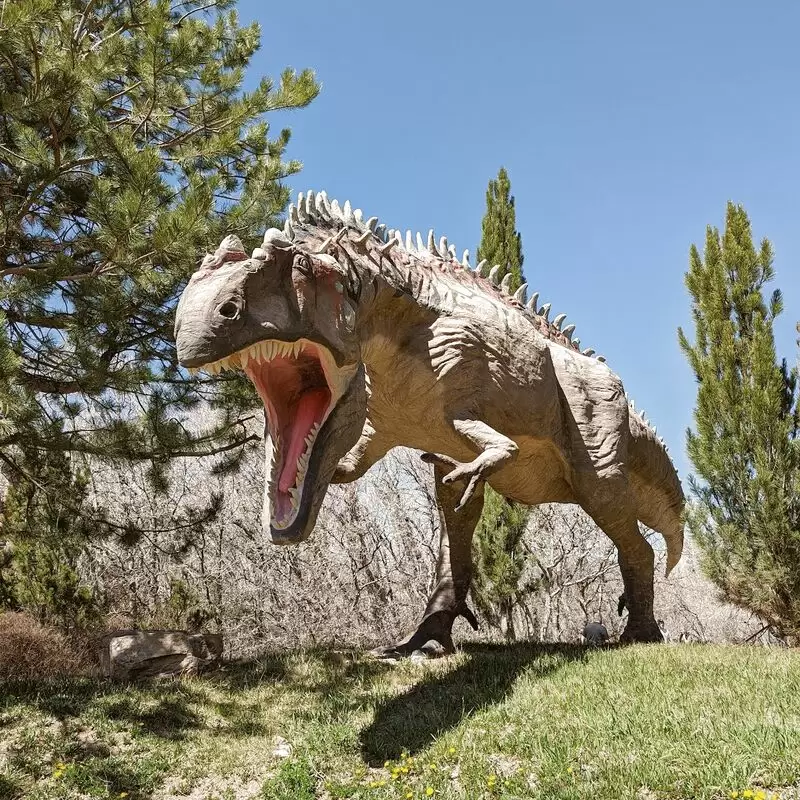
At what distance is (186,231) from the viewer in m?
4.18

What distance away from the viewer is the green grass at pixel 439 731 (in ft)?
8.68

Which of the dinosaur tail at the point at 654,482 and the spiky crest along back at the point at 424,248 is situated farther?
the dinosaur tail at the point at 654,482

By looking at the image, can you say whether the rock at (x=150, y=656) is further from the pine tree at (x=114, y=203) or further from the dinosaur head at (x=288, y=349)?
the dinosaur head at (x=288, y=349)

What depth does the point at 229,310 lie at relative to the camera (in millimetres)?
2762

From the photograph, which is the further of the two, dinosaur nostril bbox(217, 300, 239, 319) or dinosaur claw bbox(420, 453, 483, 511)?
dinosaur claw bbox(420, 453, 483, 511)

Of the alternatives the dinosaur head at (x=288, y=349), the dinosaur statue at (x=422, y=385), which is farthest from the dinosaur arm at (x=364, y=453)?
the dinosaur head at (x=288, y=349)

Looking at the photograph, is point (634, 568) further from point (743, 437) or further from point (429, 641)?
point (743, 437)

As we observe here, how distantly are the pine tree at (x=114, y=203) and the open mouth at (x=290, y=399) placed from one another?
1305 mm

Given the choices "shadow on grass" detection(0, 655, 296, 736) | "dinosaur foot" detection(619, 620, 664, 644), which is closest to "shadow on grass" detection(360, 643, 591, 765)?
"dinosaur foot" detection(619, 620, 664, 644)

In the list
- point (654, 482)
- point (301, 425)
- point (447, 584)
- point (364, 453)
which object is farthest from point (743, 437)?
point (301, 425)

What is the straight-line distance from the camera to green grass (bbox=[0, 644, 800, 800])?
265cm

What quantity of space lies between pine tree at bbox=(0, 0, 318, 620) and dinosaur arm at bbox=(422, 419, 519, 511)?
1.87 metres

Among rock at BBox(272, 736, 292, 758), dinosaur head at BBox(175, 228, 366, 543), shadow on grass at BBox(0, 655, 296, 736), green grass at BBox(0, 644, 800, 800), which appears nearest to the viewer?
green grass at BBox(0, 644, 800, 800)

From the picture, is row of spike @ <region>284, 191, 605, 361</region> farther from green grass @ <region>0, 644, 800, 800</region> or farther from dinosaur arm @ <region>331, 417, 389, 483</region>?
green grass @ <region>0, 644, 800, 800</region>
